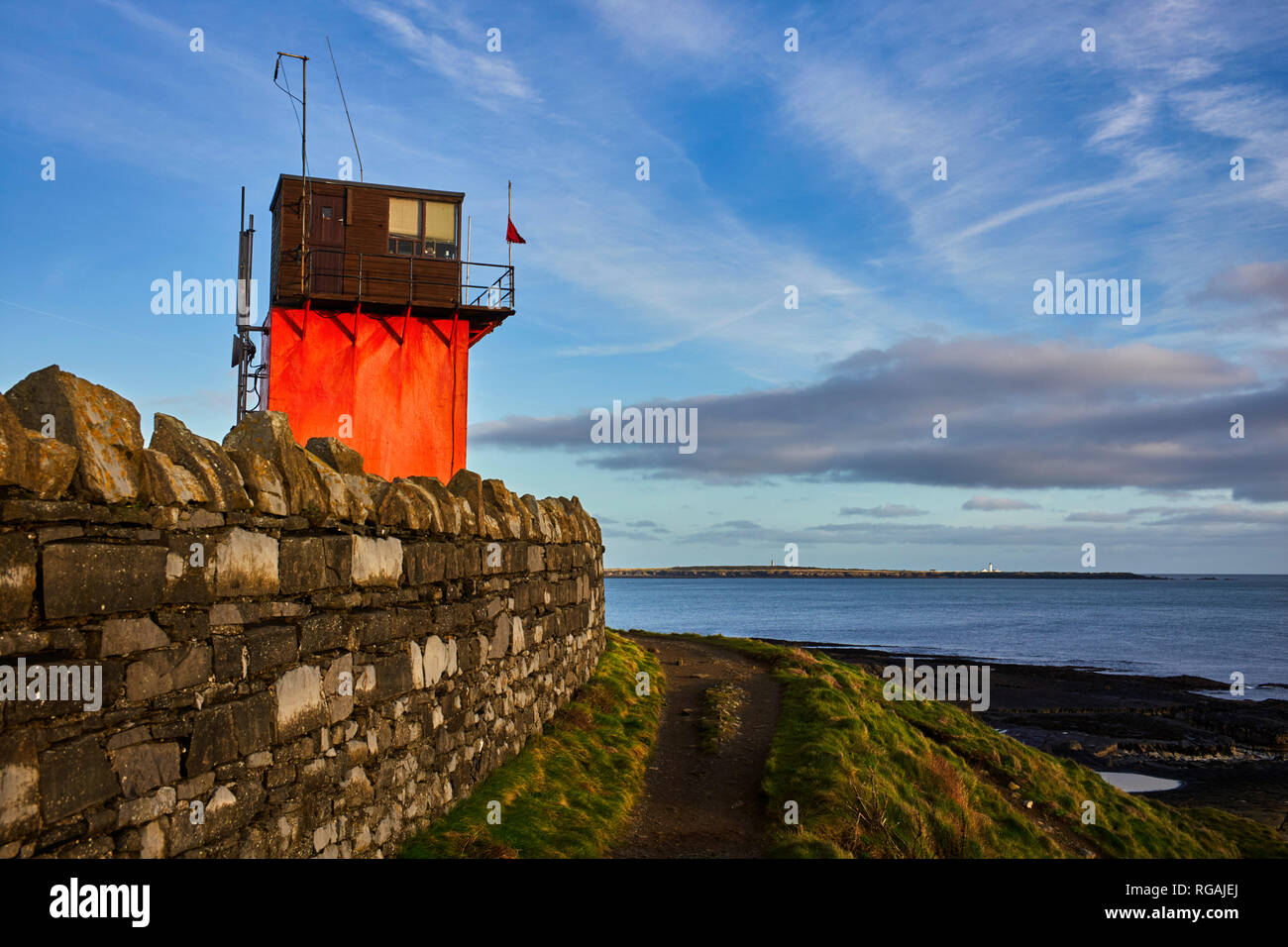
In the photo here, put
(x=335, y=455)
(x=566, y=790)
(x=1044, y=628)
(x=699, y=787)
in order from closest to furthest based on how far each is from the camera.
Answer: (x=335, y=455)
(x=566, y=790)
(x=699, y=787)
(x=1044, y=628)

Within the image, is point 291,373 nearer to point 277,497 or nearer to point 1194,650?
point 277,497

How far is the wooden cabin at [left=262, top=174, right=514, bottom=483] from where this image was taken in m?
20.1

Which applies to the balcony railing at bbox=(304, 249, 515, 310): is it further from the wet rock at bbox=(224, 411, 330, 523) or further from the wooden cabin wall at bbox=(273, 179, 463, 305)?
the wet rock at bbox=(224, 411, 330, 523)

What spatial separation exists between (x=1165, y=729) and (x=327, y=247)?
32.7m

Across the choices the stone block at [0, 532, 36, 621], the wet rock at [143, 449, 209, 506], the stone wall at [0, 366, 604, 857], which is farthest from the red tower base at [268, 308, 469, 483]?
the stone block at [0, 532, 36, 621]

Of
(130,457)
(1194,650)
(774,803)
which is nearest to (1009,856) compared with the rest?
(774,803)

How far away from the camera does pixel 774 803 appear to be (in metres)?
10.1

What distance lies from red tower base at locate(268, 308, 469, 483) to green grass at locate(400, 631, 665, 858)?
8707 millimetres

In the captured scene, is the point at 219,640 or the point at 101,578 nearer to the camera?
the point at 101,578

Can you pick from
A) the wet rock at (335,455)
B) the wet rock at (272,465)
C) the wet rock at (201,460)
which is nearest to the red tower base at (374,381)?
the wet rock at (335,455)

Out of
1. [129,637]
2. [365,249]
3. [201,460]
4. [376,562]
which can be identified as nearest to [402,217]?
[365,249]

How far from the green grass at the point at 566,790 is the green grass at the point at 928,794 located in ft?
5.88

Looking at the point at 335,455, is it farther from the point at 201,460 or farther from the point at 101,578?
the point at 101,578

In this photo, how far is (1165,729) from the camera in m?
33.2
